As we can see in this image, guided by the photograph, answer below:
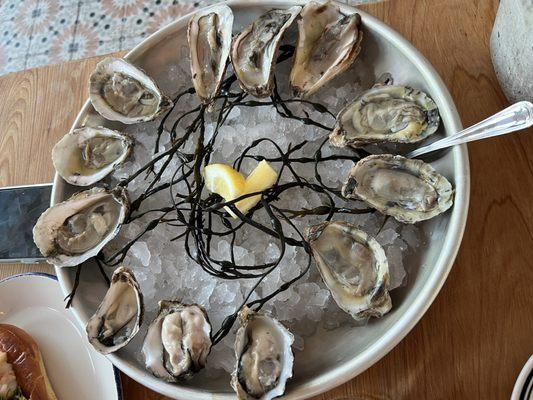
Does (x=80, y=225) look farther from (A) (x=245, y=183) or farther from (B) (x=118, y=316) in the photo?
(A) (x=245, y=183)

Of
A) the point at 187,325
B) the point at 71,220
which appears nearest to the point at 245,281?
the point at 187,325

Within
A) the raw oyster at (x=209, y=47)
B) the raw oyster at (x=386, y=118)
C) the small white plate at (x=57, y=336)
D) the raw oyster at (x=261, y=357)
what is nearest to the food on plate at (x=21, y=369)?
the small white plate at (x=57, y=336)

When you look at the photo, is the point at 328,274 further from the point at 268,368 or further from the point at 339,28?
the point at 339,28

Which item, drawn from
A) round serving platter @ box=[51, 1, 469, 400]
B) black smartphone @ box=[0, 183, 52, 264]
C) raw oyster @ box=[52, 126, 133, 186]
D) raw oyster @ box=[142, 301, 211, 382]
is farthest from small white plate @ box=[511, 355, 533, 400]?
black smartphone @ box=[0, 183, 52, 264]

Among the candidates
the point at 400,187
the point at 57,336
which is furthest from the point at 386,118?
the point at 57,336

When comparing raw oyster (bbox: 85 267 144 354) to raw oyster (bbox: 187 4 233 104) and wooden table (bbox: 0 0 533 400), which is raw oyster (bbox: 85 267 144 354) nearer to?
wooden table (bbox: 0 0 533 400)

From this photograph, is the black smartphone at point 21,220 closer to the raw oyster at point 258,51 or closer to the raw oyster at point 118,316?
the raw oyster at point 118,316
